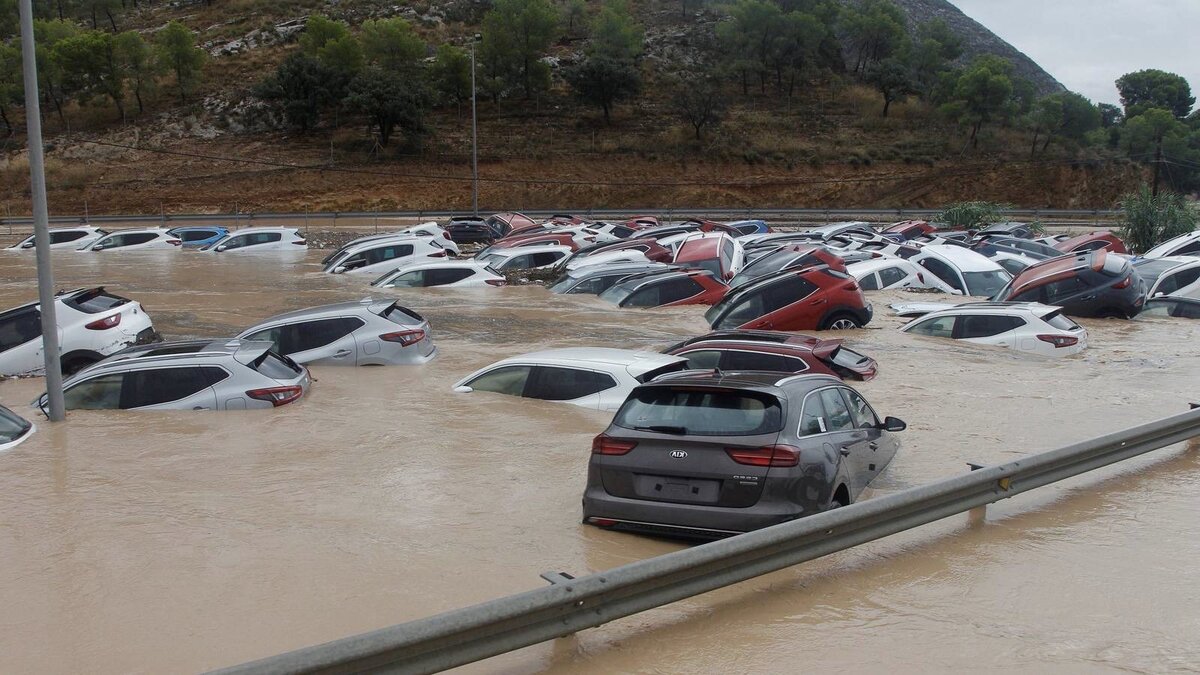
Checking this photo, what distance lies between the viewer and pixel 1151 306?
2073cm

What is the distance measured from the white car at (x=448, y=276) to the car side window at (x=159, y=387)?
44.3 feet

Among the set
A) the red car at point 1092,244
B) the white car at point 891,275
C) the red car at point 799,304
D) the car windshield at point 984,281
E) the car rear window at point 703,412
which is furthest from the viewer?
the red car at point 1092,244

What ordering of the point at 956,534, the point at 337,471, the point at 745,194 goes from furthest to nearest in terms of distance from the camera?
the point at 745,194, the point at 337,471, the point at 956,534

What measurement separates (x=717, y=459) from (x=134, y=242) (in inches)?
1381

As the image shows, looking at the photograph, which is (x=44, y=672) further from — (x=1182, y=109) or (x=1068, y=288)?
(x=1182, y=109)

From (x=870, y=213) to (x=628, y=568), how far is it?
5318 cm

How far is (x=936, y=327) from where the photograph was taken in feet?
57.3

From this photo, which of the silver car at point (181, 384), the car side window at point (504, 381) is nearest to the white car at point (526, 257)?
the car side window at point (504, 381)

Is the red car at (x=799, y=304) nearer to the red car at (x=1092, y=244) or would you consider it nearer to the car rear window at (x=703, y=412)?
the car rear window at (x=703, y=412)

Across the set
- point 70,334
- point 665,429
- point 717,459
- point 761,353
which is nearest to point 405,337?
point 70,334

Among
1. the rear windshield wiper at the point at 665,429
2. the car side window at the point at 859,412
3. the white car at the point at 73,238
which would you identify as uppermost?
the rear windshield wiper at the point at 665,429

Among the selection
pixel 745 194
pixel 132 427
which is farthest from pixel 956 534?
pixel 745 194

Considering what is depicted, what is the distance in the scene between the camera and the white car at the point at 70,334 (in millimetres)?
14797

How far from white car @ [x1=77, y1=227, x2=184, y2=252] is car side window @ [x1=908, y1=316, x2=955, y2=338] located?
1118 inches
